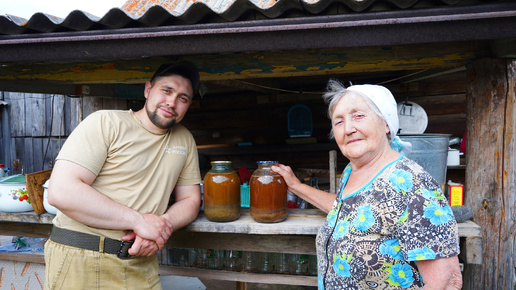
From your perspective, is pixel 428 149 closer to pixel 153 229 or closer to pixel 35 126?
pixel 153 229

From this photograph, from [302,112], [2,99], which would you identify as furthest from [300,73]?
[2,99]

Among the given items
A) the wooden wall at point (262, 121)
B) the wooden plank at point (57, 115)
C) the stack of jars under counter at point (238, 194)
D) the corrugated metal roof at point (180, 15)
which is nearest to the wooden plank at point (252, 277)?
the stack of jars under counter at point (238, 194)

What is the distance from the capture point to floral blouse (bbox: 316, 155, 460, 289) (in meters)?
1.29

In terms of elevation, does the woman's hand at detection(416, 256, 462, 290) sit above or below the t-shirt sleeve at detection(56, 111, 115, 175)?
below

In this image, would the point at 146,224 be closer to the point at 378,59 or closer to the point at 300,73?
the point at 300,73

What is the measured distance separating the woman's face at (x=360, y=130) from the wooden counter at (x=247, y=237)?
2.28ft

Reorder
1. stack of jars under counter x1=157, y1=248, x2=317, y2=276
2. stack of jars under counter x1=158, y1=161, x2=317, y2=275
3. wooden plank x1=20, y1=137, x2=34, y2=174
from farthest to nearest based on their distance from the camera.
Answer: wooden plank x1=20, y1=137, x2=34, y2=174, stack of jars under counter x1=157, y1=248, x2=317, y2=276, stack of jars under counter x1=158, y1=161, x2=317, y2=275

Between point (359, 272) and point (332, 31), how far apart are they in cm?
116

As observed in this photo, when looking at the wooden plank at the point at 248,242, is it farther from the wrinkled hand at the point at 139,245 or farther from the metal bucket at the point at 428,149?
the metal bucket at the point at 428,149

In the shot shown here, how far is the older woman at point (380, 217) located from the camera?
1296 mm

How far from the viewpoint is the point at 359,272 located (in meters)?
1.43

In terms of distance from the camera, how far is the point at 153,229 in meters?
→ 1.81

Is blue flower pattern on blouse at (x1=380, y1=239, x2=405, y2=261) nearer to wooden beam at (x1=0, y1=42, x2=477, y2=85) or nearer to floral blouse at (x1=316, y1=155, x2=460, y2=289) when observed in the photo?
floral blouse at (x1=316, y1=155, x2=460, y2=289)

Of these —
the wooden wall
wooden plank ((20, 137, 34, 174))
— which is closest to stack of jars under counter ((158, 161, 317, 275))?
the wooden wall
